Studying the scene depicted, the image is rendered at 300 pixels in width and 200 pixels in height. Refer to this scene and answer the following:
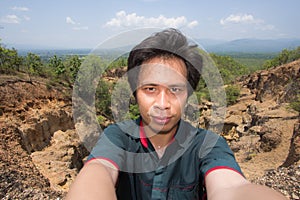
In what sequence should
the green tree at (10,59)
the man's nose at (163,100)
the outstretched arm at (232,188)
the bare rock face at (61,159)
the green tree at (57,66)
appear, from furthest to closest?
the green tree at (57,66), the green tree at (10,59), the bare rock face at (61,159), the man's nose at (163,100), the outstretched arm at (232,188)

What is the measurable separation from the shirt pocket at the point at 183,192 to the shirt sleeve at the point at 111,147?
0.43 m

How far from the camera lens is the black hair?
1.89 meters

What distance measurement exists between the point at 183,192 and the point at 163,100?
0.69 metres

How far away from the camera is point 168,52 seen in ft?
6.20

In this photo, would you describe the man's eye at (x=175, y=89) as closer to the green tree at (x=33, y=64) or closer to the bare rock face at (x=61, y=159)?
the bare rock face at (x=61, y=159)

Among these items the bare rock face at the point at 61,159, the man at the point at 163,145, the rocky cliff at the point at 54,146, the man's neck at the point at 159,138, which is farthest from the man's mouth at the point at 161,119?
the bare rock face at the point at 61,159

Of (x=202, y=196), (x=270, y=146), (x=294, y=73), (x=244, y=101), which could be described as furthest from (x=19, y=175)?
(x=244, y=101)

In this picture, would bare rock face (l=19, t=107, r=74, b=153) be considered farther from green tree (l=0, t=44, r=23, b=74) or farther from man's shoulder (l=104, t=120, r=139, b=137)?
green tree (l=0, t=44, r=23, b=74)

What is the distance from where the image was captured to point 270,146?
45.1 ft

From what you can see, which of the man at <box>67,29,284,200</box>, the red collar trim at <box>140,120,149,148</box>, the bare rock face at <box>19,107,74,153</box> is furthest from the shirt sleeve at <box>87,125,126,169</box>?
the bare rock face at <box>19,107,74,153</box>

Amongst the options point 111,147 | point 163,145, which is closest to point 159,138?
point 163,145

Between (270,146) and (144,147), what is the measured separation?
14.2 metres

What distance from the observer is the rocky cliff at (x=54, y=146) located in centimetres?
536

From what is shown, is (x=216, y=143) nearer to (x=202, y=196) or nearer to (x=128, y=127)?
(x=202, y=196)
